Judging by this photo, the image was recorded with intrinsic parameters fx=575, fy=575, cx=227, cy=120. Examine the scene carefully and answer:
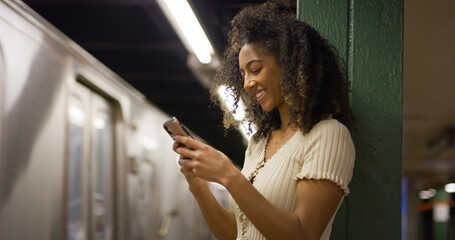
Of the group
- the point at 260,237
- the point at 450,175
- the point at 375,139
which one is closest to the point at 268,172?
the point at 260,237

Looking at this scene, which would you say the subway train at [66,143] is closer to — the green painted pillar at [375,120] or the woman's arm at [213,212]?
the woman's arm at [213,212]

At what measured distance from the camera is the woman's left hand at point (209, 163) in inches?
A: 60.6

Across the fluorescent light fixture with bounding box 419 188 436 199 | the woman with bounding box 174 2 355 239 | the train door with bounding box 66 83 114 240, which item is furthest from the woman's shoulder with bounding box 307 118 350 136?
the fluorescent light fixture with bounding box 419 188 436 199

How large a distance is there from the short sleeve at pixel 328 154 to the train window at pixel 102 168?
3.48 m

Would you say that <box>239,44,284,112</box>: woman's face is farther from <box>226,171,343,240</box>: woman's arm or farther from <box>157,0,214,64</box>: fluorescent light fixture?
<box>157,0,214,64</box>: fluorescent light fixture

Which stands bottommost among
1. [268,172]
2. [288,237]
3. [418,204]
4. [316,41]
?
[288,237]

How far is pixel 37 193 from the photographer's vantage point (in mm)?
3596

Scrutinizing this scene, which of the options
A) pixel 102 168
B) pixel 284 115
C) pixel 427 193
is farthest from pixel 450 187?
pixel 284 115

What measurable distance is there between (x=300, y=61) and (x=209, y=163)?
422 mm

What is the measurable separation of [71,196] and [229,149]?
14.3 m

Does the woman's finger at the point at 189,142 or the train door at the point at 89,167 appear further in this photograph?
the train door at the point at 89,167

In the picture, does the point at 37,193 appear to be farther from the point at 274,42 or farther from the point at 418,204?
the point at 418,204

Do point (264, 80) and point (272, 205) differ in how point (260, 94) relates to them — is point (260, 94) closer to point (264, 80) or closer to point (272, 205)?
point (264, 80)

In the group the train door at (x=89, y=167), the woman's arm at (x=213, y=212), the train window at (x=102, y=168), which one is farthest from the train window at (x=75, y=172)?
the woman's arm at (x=213, y=212)
